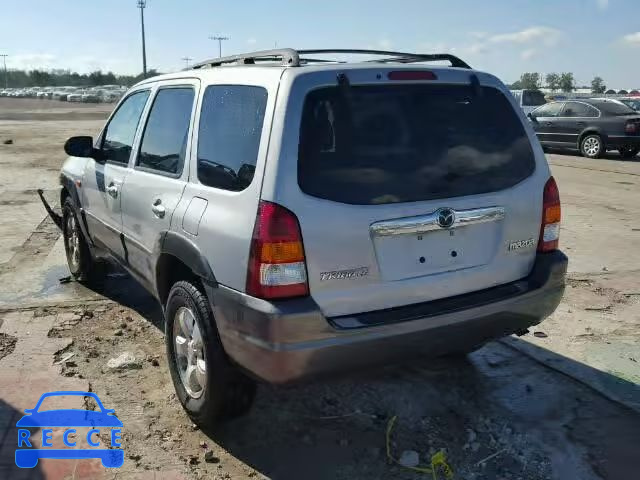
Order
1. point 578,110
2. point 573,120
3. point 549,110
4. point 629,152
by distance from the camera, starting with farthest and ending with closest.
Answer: point 549,110 → point 573,120 → point 578,110 → point 629,152

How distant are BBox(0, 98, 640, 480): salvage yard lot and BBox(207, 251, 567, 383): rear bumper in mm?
252

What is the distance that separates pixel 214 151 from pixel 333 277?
3.17ft

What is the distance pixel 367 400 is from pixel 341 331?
3.79ft

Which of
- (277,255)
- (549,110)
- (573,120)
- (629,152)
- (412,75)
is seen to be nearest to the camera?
(277,255)

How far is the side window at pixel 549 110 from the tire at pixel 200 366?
17217 millimetres

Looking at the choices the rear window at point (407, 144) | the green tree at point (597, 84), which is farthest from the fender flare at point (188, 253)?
the green tree at point (597, 84)

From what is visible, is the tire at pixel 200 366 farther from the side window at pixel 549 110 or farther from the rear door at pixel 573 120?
the side window at pixel 549 110

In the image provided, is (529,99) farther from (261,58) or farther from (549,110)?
(261,58)

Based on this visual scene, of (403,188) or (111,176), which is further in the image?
(111,176)

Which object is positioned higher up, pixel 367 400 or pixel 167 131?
pixel 167 131

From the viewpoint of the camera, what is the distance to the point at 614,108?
17141 mm

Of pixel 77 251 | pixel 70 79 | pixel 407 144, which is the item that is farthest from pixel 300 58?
pixel 70 79

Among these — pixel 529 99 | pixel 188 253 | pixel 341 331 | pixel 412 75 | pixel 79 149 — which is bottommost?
pixel 341 331

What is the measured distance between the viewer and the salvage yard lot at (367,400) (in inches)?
123
